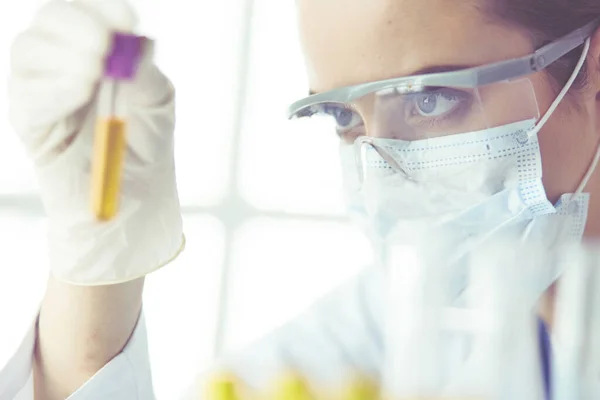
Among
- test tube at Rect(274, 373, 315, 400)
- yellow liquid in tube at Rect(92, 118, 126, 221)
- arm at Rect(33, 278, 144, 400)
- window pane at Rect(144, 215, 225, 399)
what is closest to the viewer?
test tube at Rect(274, 373, 315, 400)

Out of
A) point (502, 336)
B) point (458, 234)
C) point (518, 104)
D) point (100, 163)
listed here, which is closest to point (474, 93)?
point (518, 104)

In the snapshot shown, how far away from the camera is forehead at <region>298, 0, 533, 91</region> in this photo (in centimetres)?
77

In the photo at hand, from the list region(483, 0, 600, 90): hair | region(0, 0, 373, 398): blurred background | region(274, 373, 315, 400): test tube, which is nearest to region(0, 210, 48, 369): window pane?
region(0, 0, 373, 398): blurred background

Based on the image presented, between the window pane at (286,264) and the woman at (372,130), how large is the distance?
170mm

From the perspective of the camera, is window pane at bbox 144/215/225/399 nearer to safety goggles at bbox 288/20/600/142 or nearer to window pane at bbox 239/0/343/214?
window pane at bbox 239/0/343/214

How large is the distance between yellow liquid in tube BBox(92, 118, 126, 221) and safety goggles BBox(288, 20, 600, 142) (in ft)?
Answer: 0.89

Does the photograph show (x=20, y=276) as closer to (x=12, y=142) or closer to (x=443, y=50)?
(x=12, y=142)

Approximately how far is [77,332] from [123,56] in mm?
342

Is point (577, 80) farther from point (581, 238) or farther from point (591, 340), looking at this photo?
point (591, 340)

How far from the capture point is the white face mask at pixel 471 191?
77 centimetres

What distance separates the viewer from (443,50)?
0.78 metres

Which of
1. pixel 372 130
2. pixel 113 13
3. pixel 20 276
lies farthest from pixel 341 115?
pixel 20 276

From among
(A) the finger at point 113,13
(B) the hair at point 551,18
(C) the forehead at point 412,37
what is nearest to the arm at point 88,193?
(A) the finger at point 113,13

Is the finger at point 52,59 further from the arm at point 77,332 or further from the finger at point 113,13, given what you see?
the arm at point 77,332
